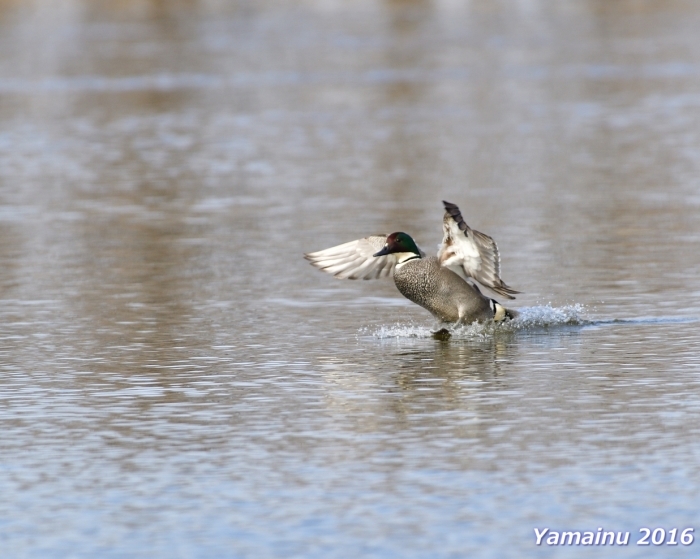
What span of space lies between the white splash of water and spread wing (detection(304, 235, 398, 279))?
572 millimetres

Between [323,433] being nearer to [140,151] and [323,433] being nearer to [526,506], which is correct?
[526,506]

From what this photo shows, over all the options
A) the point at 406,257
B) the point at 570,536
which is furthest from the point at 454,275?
the point at 570,536

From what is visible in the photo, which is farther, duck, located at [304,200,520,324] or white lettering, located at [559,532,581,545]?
duck, located at [304,200,520,324]

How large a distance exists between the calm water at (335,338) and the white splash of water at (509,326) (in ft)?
0.10

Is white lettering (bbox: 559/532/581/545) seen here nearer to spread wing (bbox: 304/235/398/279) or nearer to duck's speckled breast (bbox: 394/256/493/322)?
duck's speckled breast (bbox: 394/256/493/322)

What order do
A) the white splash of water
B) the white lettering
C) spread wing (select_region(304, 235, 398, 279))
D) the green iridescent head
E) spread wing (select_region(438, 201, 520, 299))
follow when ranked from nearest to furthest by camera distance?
1. the white lettering
2. spread wing (select_region(438, 201, 520, 299))
3. the white splash of water
4. the green iridescent head
5. spread wing (select_region(304, 235, 398, 279))

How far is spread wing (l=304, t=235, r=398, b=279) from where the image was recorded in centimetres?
1365

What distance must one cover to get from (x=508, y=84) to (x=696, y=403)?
3267 centimetres

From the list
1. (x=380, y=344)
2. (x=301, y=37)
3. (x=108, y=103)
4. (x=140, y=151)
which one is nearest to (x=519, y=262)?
(x=380, y=344)

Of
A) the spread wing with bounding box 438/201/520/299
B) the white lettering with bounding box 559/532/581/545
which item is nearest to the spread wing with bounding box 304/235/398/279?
the spread wing with bounding box 438/201/520/299

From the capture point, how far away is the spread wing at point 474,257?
42.2ft

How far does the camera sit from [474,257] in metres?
13.0

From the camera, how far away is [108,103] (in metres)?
39.8

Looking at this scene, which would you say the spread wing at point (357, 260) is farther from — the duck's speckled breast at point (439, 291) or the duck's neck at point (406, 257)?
the duck's speckled breast at point (439, 291)
